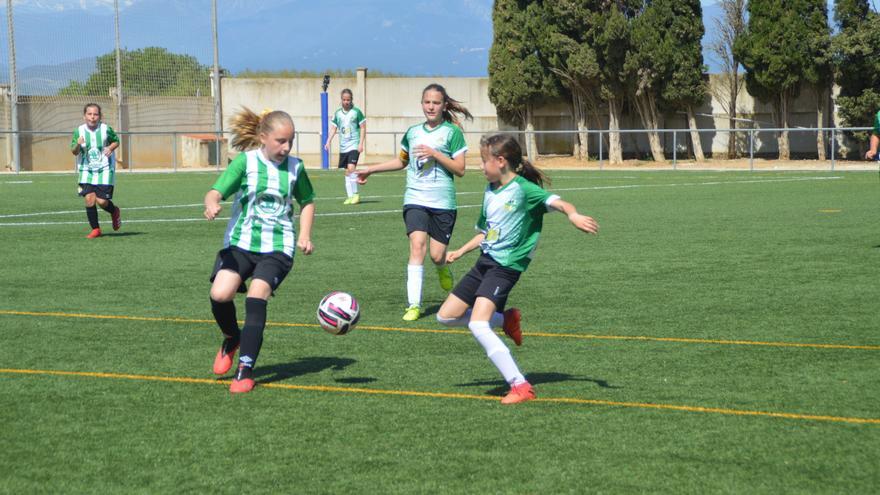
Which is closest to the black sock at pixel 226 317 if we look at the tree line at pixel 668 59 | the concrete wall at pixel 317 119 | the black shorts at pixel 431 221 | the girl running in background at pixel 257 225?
the girl running in background at pixel 257 225

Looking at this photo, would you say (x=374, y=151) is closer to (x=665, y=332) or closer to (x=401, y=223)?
(x=401, y=223)

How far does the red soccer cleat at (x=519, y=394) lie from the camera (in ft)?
21.5

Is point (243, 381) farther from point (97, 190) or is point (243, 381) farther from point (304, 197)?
point (97, 190)

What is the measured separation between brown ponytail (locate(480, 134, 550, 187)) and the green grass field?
1213mm

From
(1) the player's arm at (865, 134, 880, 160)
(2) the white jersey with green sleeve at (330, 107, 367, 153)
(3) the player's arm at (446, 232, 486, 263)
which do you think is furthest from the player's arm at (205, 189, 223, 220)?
(2) the white jersey with green sleeve at (330, 107, 367, 153)

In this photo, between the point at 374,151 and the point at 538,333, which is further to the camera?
the point at 374,151

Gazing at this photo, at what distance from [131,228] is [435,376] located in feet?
39.9

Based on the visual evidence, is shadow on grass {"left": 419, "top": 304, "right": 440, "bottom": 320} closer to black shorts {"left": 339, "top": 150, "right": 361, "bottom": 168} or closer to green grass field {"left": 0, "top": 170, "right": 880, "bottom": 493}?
green grass field {"left": 0, "top": 170, "right": 880, "bottom": 493}

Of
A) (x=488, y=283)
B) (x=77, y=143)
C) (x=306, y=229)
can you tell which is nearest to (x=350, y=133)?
(x=77, y=143)

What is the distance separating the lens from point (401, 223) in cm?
1912

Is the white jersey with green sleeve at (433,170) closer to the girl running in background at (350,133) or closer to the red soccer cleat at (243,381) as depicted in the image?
the red soccer cleat at (243,381)

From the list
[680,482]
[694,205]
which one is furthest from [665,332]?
[694,205]

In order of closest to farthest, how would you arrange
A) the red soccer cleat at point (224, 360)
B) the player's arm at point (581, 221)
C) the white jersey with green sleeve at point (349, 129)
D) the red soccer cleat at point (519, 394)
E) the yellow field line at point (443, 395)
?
the yellow field line at point (443, 395) → the player's arm at point (581, 221) → the red soccer cleat at point (519, 394) → the red soccer cleat at point (224, 360) → the white jersey with green sleeve at point (349, 129)

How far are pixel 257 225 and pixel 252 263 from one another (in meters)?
0.23
